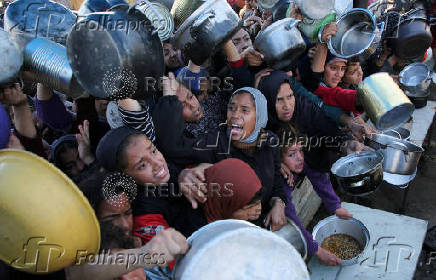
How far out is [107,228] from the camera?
4.15 ft

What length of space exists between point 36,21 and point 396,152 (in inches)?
98.1

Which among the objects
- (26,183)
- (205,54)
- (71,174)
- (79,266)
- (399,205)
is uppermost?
(26,183)

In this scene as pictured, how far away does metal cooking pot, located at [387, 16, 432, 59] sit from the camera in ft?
10.7

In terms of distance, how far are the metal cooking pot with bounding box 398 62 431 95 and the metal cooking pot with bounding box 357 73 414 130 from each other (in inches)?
74.5

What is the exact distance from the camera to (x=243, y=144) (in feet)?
6.36

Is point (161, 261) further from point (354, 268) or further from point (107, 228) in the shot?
point (354, 268)

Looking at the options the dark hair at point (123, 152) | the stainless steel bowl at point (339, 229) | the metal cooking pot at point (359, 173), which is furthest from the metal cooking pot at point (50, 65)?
the stainless steel bowl at point (339, 229)

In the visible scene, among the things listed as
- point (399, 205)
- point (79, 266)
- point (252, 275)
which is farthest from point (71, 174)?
point (399, 205)

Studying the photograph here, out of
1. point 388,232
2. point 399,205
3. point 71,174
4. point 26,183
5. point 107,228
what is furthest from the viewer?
point 399,205

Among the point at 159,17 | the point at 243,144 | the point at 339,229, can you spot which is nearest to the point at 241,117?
the point at 243,144

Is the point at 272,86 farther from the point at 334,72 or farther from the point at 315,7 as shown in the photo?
the point at 334,72

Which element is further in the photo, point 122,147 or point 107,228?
point 122,147

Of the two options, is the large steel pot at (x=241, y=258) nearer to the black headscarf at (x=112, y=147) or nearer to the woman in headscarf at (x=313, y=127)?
the black headscarf at (x=112, y=147)

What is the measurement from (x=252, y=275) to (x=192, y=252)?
177mm
